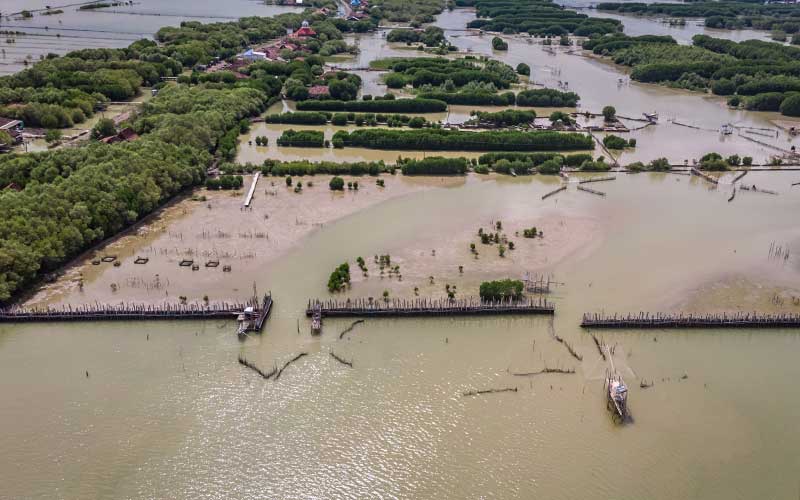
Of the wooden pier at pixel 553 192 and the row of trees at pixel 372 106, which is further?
the row of trees at pixel 372 106

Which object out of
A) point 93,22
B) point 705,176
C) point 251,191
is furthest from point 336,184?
point 93,22

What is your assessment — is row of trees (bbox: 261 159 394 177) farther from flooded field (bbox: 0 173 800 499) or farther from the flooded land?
flooded field (bbox: 0 173 800 499)

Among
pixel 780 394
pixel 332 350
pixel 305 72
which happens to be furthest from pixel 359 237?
pixel 305 72

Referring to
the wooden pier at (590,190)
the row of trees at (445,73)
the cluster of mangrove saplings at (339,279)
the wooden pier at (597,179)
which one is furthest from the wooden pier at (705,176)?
the cluster of mangrove saplings at (339,279)

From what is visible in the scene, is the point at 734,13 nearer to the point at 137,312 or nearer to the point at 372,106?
the point at 372,106

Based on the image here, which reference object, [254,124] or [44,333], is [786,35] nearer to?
[254,124]

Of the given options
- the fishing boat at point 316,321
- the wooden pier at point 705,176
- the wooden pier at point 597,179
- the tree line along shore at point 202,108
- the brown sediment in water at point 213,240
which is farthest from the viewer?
the wooden pier at point 705,176

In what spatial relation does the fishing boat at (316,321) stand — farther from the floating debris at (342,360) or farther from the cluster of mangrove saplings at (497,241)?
the cluster of mangrove saplings at (497,241)
